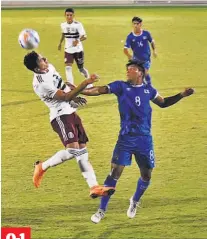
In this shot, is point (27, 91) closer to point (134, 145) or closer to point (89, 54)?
point (89, 54)

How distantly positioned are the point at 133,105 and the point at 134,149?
0.62 meters

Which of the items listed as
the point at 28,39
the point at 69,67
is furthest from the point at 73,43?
the point at 28,39

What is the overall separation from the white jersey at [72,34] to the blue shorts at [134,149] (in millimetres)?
10180

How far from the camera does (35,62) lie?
1091cm

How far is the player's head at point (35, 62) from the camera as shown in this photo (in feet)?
35.7

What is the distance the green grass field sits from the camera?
10.5m

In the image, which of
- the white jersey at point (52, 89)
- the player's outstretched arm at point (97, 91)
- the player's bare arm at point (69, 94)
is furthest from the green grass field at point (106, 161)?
Result: the player's outstretched arm at point (97, 91)

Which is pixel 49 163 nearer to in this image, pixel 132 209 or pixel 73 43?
pixel 132 209

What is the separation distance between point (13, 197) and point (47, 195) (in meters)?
0.53

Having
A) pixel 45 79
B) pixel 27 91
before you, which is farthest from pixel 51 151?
pixel 27 91

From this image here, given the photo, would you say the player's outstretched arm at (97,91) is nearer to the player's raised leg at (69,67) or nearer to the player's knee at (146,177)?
the player's knee at (146,177)

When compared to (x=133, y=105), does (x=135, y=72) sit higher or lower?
higher

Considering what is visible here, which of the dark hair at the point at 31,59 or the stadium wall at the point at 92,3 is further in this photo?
the stadium wall at the point at 92,3

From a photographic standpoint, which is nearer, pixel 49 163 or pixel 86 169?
pixel 86 169
